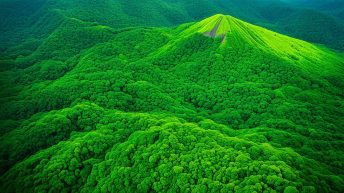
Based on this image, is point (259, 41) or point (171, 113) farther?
point (259, 41)

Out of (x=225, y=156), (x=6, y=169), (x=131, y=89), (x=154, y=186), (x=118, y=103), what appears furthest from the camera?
(x=131, y=89)

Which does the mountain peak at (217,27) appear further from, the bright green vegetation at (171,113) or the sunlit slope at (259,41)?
the bright green vegetation at (171,113)

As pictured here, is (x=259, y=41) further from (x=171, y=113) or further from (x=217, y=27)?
(x=171, y=113)

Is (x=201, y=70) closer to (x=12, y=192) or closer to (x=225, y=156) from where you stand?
(x=225, y=156)

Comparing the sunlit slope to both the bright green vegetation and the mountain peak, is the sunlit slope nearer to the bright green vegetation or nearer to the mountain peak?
the mountain peak

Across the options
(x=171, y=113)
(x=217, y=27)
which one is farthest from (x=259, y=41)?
(x=171, y=113)

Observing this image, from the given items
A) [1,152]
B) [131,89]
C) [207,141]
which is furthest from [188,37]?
[1,152]
